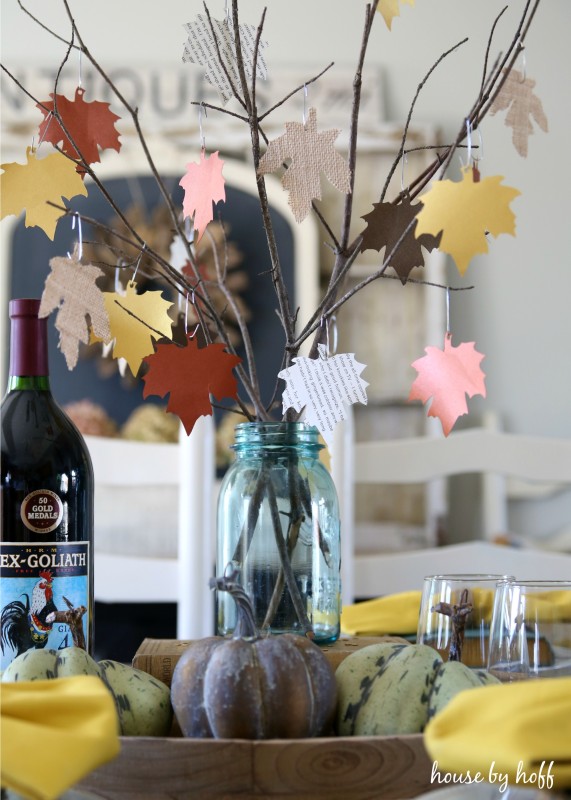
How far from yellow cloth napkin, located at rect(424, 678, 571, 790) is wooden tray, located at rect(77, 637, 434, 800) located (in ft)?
0.12

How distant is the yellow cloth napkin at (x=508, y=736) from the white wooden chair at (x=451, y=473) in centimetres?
97

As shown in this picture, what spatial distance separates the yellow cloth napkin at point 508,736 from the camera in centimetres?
32

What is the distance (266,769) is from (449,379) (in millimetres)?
284

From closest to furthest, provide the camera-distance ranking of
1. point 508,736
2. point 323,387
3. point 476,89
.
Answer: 1. point 508,736
2. point 323,387
3. point 476,89

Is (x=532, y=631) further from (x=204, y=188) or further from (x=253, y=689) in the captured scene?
(x=204, y=188)

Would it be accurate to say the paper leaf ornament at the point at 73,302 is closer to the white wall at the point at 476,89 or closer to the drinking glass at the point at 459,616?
the drinking glass at the point at 459,616

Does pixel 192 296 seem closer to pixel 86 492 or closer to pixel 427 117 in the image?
pixel 86 492

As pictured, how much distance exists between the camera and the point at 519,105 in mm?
616

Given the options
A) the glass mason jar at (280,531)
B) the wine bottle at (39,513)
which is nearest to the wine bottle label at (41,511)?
the wine bottle at (39,513)

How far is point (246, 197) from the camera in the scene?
2.22 m

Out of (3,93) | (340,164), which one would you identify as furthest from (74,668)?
(3,93)

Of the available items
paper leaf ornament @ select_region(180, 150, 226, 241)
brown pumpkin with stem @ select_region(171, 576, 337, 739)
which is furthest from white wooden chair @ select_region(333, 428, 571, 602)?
brown pumpkin with stem @ select_region(171, 576, 337, 739)

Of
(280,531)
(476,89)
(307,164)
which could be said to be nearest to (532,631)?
(280,531)

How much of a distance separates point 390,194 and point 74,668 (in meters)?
1.85
